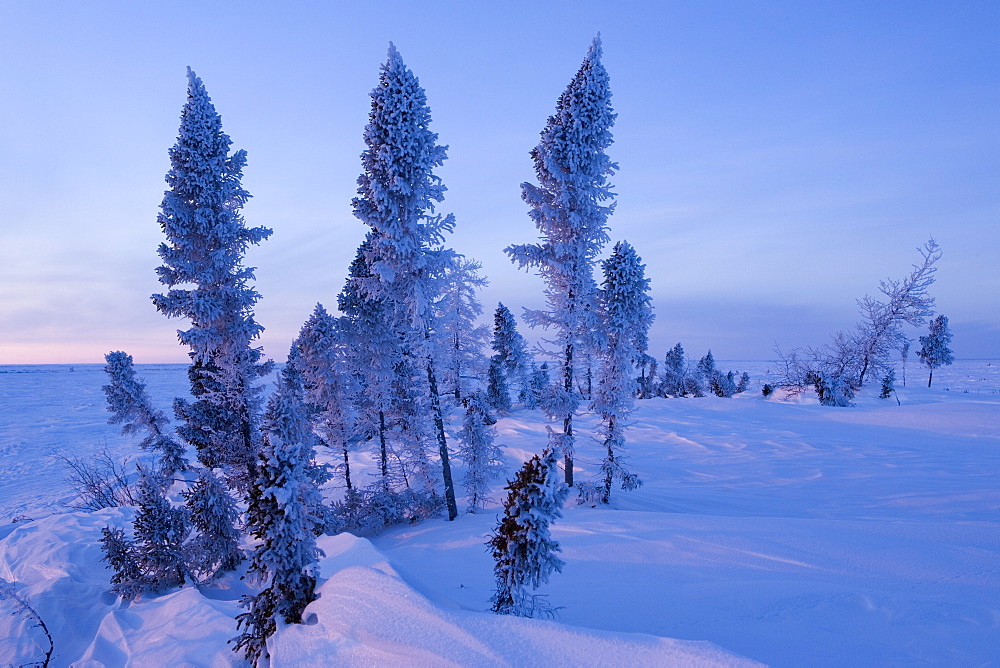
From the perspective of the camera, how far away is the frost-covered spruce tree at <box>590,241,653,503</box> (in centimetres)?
1609

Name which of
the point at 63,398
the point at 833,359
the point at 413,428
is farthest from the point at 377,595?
the point at 63,398

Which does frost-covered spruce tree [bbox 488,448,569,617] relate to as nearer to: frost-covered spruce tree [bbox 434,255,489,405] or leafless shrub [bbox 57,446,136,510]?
frost-covered spruce tree [bbox 434,255,489,405]

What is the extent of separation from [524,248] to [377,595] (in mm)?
12941

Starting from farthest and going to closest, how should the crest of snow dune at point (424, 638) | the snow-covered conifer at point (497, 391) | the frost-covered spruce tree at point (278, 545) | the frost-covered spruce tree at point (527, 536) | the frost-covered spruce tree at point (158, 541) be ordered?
the snow-covered conifer at point (497, 391), the frost-covered spruce tree at point (158, 541), the frost-covered spruce tree at point (278, 545), the frost-covered spruce tree at point (527, 536), the crest of snow dune at point (424, 638)

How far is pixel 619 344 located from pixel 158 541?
Answer: 1533 cm

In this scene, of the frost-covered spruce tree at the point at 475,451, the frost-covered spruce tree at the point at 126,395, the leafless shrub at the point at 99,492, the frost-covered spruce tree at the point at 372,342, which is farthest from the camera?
the frost-covered spruce tree at the point at 126,395

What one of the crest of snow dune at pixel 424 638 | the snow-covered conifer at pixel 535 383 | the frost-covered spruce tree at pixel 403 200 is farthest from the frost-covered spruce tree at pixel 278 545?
the snow-covered conifer at pixel 535 383

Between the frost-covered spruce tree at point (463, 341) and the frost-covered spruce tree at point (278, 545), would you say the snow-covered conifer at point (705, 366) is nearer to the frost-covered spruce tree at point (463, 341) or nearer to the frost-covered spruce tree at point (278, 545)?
the frost-covered spruce tree at point (463, 341)

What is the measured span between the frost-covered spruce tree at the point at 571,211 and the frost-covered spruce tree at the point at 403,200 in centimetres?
329

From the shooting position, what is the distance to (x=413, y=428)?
17.9 m

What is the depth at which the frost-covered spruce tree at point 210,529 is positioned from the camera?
39.3ft

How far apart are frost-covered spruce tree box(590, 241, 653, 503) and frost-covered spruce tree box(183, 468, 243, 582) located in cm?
→ 1276

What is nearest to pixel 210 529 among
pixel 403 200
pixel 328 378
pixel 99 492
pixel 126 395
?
pixel 328 378

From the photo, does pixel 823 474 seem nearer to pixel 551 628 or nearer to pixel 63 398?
pixel 551 628
